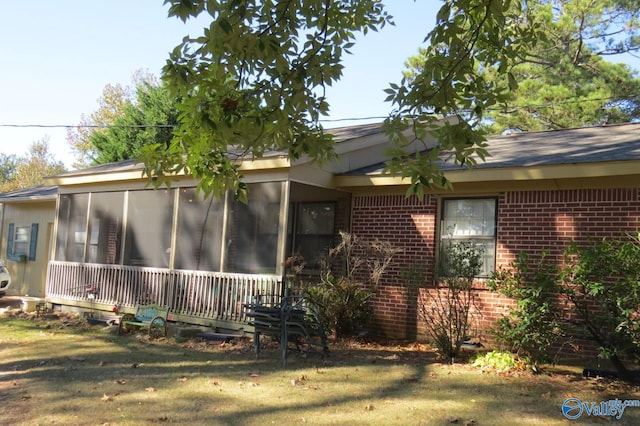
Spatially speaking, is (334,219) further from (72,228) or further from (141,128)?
(141,128)

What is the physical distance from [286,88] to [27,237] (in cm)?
1583

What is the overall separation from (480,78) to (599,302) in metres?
3.49

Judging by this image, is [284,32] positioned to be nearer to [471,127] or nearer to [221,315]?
[471,127]

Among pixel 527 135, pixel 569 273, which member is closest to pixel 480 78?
pixel 569 273

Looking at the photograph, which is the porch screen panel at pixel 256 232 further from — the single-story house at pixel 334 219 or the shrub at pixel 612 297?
the shrub at pixel 612 297

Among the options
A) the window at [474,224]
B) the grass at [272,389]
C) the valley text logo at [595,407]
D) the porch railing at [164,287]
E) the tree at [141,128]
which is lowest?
the grass at [272,389]

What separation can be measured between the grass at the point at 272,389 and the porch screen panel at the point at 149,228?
311 cm

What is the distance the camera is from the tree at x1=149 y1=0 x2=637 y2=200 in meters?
4.80

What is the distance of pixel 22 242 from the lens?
1853 centimetres

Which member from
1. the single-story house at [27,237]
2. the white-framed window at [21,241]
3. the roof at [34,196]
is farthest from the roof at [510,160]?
the white-framed window at [21,241]

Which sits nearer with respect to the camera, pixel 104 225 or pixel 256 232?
pixel 256 232

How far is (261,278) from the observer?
33.2ft

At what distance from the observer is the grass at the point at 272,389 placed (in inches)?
218

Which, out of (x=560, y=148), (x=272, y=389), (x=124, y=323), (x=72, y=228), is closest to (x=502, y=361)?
(x=272, y=389)
